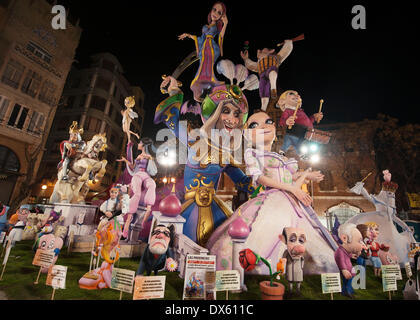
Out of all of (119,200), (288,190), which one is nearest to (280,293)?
(288,190)

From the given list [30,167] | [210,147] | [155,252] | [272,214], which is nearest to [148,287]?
[155,252]

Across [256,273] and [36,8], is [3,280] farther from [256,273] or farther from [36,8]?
[36,8]

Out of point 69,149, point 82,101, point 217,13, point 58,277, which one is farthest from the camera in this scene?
point 82,101

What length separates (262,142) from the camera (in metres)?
4.10

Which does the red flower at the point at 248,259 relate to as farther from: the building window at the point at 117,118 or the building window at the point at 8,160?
the building window at the point at 117,118

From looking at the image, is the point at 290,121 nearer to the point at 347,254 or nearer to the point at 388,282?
the point at 347,254

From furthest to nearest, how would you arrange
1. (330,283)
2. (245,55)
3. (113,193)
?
(245,55), (113,193), (330,283)

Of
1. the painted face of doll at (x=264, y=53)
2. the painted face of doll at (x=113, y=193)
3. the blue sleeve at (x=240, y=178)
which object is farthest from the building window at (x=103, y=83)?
the blue sleeve at (x=240, y=178)

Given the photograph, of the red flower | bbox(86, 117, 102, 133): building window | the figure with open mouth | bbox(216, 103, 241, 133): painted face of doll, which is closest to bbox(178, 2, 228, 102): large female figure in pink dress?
the figure with open mouth

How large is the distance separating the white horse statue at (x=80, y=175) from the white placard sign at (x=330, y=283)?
6172mm

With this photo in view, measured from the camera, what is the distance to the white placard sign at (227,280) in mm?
2482

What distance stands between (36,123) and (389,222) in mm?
18499

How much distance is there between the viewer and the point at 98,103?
19.9 m

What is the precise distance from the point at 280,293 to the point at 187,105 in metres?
3.80
